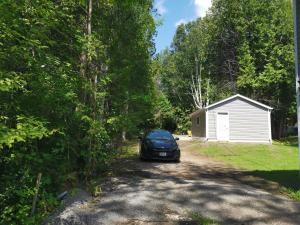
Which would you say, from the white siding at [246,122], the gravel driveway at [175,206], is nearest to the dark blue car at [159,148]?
the gravel driveway at [175,206]

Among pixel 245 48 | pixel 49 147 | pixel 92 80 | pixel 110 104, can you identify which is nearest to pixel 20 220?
pixel 49 147

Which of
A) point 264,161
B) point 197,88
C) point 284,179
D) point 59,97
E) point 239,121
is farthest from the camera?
point 197,88

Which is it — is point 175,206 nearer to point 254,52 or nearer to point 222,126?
point 222,126

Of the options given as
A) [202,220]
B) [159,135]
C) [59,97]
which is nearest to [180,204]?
[202,220]

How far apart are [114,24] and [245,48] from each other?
31.3 metres

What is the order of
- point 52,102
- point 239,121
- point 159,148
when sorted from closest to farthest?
point 52,102 → point 159,148 → point 239,121

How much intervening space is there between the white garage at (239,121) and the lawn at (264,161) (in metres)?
3.95

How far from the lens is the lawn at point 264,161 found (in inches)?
493

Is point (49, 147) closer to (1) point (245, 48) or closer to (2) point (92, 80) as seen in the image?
(2) point (92, 80)

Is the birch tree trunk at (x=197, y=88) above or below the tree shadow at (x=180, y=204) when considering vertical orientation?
above

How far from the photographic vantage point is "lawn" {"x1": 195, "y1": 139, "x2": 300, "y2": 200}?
12514 millimetres

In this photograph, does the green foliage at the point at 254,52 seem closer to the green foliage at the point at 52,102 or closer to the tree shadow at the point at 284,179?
the tree shadow at the point at 284,179

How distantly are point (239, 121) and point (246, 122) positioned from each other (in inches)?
23.7

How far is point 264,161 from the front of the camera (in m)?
21.0
